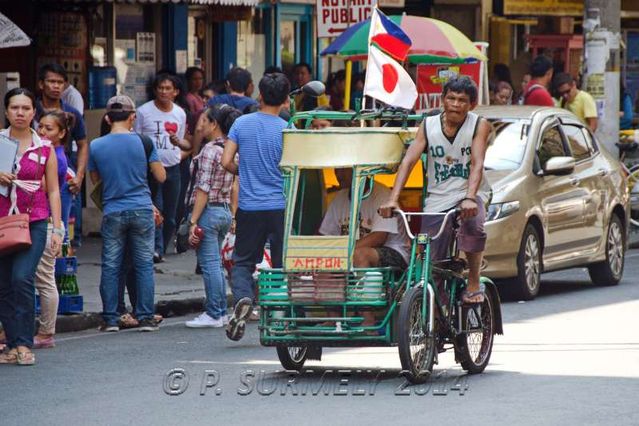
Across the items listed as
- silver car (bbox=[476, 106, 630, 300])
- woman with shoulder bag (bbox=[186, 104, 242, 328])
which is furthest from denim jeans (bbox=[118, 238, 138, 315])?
silver car (bbox=[476, 106, 630, 300])

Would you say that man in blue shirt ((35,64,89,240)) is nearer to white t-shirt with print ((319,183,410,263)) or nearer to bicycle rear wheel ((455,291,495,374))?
white t-shirt with print ((319,183,410,263))

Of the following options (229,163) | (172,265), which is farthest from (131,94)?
(229,163)

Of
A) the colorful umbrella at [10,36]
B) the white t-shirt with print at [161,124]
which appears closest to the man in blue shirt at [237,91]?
the white t-shirt with print at [161,124]

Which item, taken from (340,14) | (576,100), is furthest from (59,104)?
(576,100)

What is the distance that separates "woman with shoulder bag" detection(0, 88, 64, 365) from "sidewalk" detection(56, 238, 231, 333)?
1.94 m

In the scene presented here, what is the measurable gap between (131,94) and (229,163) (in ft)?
27.1

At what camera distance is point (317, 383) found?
10445 mm

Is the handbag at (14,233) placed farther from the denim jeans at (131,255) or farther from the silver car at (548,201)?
the silver car at (548,201)

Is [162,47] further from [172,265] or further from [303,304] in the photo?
[303,304]

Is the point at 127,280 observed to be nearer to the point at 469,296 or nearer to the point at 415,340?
the point at 469,296

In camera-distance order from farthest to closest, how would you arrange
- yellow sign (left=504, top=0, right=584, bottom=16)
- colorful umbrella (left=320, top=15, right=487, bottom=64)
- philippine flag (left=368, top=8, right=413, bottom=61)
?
yellow sign (left=504, top=0, right=584, bottom=16)
colorful umbrella (left=320, top=15, right=487, bottom=64)
philippine flag (left=368, top=8, right=413, bottom=61)

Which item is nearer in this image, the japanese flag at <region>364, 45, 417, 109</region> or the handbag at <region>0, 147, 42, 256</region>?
the handbag at <region>0, 147, 42, 256</region>

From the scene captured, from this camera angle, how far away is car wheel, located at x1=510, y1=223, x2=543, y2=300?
49.4 ft

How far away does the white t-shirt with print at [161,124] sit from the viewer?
17938 mm
